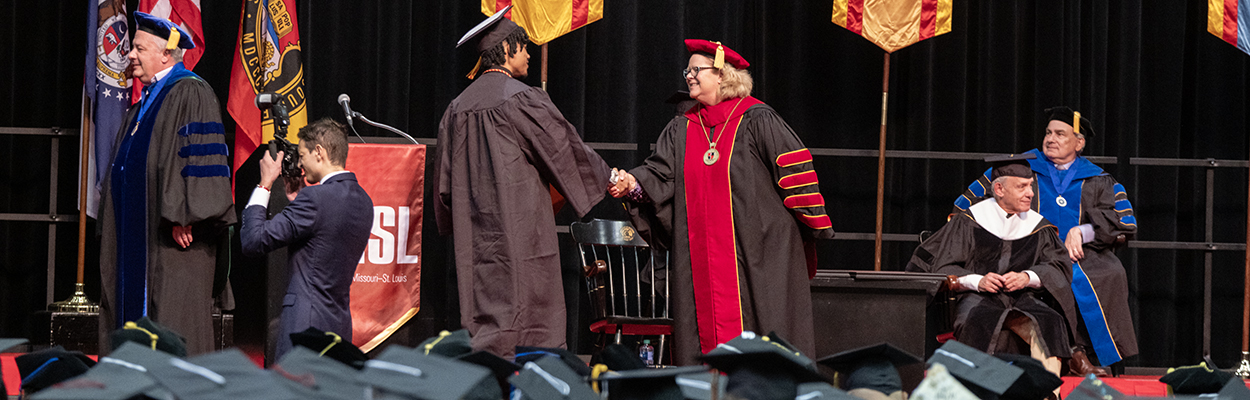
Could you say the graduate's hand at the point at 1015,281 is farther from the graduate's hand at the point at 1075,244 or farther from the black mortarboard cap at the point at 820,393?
the black mortarboard cap at the point at 820,393

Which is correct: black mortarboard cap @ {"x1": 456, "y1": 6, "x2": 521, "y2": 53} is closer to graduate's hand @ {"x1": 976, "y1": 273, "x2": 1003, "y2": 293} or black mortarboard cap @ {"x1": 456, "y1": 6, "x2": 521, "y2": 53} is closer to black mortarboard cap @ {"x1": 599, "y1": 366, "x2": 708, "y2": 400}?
black mortarboard cap @ {"x1": 599, "y1": 366, "x2": 708, "y2": 400}

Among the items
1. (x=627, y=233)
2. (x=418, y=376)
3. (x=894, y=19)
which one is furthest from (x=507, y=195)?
(x=894, y=19)

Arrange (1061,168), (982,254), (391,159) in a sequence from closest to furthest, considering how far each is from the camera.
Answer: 1. (391,159)
2. (982,254)
3. (1061,168)

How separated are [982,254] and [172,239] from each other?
10.9 ft

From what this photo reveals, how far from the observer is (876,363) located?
1.87 meters

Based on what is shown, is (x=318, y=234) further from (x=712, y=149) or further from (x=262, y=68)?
(x=262, y=68)

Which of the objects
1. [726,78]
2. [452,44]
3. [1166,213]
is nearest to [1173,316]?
[1166,213]

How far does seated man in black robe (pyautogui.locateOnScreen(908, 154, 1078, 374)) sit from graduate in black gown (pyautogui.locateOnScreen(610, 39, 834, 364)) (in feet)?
3.46

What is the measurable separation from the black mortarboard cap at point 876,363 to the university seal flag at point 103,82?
4.04m

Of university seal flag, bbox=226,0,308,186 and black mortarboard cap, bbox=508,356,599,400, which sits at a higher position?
university seal flag, bbox=226,0,308,186

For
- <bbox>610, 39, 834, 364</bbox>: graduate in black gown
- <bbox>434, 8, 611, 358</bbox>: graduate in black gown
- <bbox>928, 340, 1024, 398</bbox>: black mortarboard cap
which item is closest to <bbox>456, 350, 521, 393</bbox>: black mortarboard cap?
<bbox>928, 340, 1024, 398</bbox>: black mortarboard cap

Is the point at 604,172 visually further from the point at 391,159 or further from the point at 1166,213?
the point at 1166,213

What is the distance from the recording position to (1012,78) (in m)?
5.92

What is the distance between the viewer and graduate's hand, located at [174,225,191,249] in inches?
139
